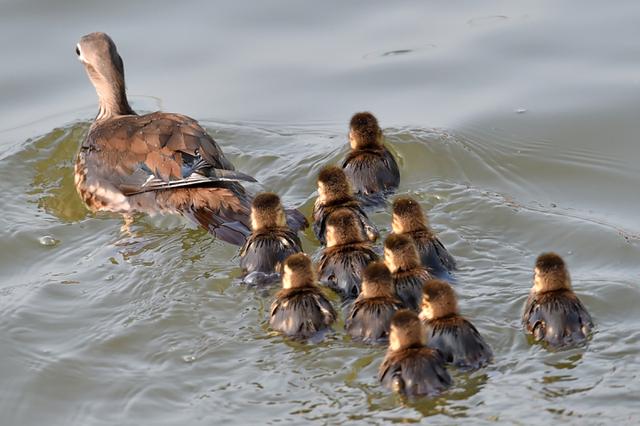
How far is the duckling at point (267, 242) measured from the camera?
7.54 m

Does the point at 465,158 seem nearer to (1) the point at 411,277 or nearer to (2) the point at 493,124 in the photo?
(2) the point at 493,124

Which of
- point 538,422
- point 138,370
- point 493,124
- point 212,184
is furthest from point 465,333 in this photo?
point 493,124

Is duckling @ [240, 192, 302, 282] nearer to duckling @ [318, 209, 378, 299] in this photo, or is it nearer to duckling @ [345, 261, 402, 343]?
duckling @ [318, 209, 378, 299]

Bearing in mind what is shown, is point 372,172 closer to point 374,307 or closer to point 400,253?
point 400,253

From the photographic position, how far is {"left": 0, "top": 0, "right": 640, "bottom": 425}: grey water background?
6.31 meters

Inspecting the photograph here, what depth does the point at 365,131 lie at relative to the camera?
893 centimetres

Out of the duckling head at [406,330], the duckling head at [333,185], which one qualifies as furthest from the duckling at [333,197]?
the duckling head at [406,330]

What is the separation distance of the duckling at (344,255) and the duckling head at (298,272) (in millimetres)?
421

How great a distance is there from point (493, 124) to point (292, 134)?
66.4 inches

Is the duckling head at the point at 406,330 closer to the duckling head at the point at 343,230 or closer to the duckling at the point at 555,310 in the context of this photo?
the duckling at the point at 555,310

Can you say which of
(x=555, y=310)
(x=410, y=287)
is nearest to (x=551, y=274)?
(x=555, y=310)

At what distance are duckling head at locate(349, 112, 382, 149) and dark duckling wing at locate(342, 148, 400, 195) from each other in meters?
0.06

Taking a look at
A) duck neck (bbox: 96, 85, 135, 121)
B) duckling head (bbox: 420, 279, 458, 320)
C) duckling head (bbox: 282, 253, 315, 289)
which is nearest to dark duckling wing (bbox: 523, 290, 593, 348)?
duckling head (bbox: 420, 279, 458, 320)

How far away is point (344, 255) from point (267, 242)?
1.71ft
